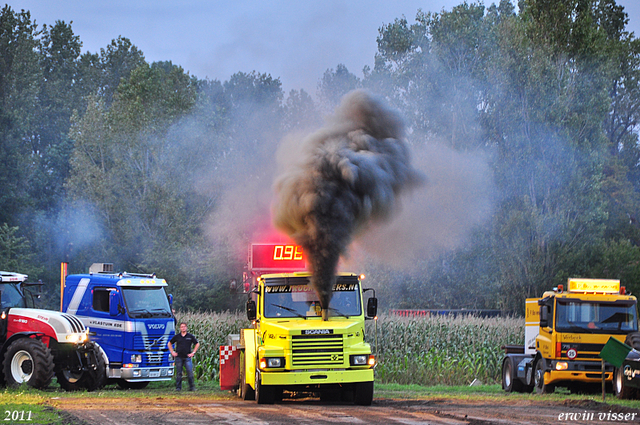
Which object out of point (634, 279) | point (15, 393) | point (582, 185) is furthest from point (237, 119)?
point (15, 393)

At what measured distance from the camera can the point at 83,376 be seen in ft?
65.1

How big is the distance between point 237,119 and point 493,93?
17.1 metres

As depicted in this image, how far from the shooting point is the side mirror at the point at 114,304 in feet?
69.9

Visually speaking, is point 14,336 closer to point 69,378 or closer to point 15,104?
point 69,378

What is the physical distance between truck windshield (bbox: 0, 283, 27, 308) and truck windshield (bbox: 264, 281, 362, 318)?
766 cm

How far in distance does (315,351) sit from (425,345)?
1332 centimetres

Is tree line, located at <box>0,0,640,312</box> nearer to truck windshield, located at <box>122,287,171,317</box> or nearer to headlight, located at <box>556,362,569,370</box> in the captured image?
truck windshield, located at <box>122,287,171,317</box>

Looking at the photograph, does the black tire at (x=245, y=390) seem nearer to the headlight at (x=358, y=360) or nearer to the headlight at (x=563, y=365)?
the headlight at (x=358, y=360)

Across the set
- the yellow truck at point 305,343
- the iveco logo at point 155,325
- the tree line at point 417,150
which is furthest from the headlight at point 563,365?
the tree line at point 417,150

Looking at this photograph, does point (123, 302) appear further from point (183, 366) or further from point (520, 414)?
point (520, 414)

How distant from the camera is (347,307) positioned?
16062 millimetres

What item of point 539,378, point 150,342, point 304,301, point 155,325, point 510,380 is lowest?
point 510,380

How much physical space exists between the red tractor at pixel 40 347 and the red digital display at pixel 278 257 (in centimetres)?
471

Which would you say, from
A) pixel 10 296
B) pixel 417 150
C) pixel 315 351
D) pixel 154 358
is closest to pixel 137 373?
pixel 154 358
